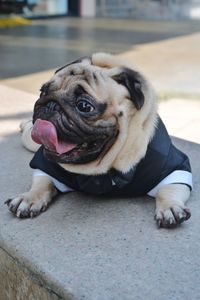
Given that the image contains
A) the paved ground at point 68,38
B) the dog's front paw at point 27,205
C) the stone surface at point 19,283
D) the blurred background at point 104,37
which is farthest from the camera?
the paved ground at point 68,38

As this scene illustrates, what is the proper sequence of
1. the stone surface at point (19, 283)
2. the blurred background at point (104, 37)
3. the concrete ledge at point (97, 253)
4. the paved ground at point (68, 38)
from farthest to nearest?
the paved ground at point (68, 38) < the blurred background at point (104, 37) < the stone surface at point (19, 283) < the concrete ledge at point (97, 253)

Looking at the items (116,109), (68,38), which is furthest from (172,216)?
(68,38)

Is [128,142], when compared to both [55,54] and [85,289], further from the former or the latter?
[55,54]

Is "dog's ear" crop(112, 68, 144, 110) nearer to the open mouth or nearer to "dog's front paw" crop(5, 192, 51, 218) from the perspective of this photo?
the open mouth

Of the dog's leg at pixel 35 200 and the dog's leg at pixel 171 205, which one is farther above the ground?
the dog's leg at pixel 171 205

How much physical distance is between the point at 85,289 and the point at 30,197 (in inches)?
25.7

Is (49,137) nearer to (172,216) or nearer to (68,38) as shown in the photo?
(172,216)

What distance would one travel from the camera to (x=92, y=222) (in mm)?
2314

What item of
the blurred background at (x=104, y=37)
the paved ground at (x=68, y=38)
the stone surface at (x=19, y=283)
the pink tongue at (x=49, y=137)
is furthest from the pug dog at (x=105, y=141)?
the paved ground at (x=68, y=38)

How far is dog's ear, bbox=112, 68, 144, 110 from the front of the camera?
2137 millimetres

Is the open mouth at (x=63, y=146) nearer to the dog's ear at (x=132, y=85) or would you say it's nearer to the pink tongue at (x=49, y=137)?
the pink tongue at (x=49, y=137)

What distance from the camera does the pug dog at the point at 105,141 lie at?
2.07m

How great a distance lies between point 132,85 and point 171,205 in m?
0.53

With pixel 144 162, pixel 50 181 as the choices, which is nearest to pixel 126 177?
pixel 144 162
